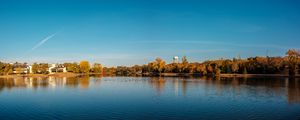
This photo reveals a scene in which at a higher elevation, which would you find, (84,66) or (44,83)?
(84,66)

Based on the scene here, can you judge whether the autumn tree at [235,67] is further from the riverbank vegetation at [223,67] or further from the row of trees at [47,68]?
the row of trees at [47,68]

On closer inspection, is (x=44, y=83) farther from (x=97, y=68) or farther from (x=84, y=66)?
(x=97, y=68)

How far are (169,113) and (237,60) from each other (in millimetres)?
109075

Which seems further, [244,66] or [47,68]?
[47,68]

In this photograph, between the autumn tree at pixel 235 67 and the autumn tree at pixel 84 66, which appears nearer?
the autumn tree at pixel 235 67

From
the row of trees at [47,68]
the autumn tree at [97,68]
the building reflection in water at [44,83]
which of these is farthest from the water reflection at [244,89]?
the autumn tree at [97,68]

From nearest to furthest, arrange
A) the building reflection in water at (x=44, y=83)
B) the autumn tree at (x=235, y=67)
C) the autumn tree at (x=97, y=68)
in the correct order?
the building reflection in water at (x=44, y=83) < the autumn tree at (x=235, y=67) < the autumn tree at (x=97, y=68)

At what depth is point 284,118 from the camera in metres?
20.5

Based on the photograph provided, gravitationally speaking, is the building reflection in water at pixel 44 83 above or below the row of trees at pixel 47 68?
below

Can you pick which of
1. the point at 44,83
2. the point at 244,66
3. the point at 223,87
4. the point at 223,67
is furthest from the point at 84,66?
the point at 223,87

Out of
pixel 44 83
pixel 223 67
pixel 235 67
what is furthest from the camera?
pixel 223 67

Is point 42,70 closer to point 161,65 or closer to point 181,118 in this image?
point 161,65

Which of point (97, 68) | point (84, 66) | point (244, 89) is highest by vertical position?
point (84, 66)

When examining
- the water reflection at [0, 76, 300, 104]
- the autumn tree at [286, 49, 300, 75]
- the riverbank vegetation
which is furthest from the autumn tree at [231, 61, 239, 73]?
the water reflection at [0, 76, 300, 104]
